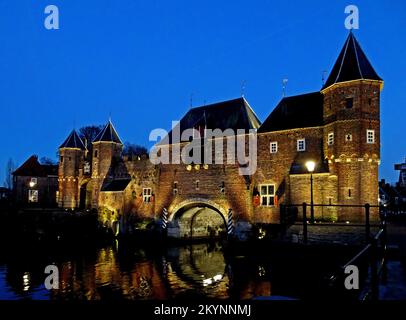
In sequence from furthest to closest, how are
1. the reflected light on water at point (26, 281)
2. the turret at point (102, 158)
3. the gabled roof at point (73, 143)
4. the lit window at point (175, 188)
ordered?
the gabled roof at point (73, 143) < the turret at point (102, 158) < the lit window at point (175, 188) < the reflected light on water at point (26, 281)

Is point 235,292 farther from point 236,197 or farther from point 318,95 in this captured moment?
point 318,95

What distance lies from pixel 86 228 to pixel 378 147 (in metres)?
25.2

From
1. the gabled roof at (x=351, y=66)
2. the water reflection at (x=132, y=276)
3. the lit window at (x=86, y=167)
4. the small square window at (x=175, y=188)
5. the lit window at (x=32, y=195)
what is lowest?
the water reflection at (x=132, y=276)

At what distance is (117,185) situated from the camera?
34656 mm

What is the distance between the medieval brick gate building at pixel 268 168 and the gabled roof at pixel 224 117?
0.09 metres

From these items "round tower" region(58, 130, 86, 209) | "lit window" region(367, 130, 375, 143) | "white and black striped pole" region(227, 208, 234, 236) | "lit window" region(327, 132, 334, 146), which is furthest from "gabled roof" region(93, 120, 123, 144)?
"lit window" region(367, 130, 375, 143)

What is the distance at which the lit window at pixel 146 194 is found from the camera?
32344 mm

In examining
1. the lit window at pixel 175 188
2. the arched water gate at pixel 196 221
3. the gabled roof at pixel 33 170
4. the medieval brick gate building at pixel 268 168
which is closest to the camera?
the medieval brick gate building at pixel 268 168

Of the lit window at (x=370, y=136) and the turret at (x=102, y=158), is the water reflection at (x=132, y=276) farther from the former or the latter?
the turret at (x=102, y=158)

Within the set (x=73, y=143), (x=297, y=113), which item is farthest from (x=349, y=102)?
(x=73, y=143)

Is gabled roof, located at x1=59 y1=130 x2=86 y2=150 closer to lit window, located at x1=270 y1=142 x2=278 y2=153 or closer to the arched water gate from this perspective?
the arched water gate

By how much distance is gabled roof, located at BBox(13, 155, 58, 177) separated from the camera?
159 feet


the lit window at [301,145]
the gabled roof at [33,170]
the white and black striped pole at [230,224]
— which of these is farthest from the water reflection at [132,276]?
the gabled roof at [33,170]
